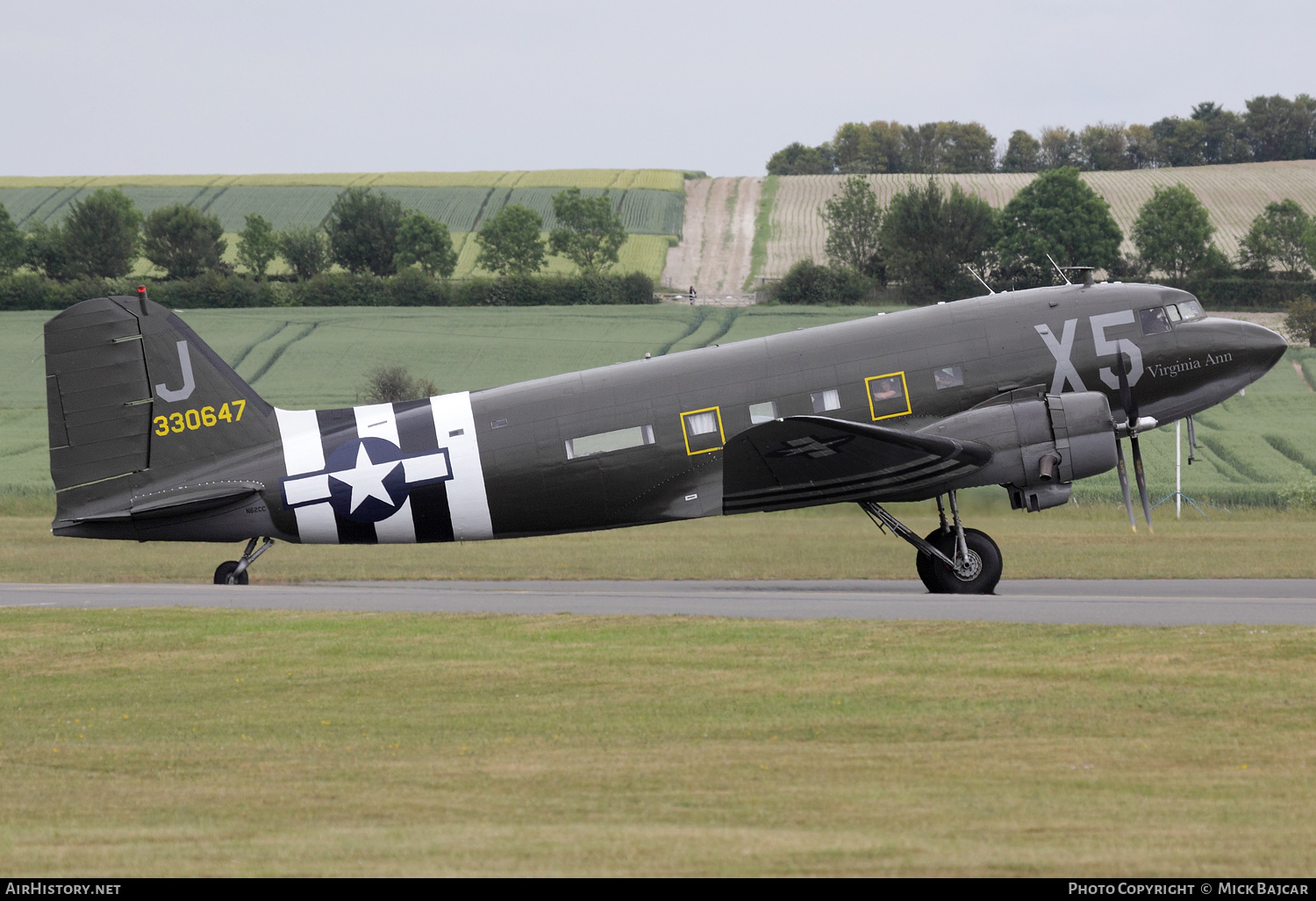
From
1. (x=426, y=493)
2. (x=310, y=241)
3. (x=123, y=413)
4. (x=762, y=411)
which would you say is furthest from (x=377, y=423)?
(x=310, y=241)

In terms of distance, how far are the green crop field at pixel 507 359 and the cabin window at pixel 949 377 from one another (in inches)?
791

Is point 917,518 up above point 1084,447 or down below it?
below

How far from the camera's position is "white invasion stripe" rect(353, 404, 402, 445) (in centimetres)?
2472

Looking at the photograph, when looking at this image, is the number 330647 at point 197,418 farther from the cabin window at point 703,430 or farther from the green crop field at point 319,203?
the green crop field at point 319,203

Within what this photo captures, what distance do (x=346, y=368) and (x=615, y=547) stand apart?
41.0m

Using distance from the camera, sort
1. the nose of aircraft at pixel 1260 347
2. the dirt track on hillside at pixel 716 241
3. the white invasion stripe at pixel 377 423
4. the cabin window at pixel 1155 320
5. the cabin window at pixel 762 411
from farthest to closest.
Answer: the dirt track on hillside at pixel 716 241 < the white invasion stripe at pixel 377 423 < the nose of aircraft at pixel 1260 347 < the cabin window at pixel 762 411 < the cabin window at pixel 1155 320

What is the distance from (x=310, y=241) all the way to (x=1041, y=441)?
354 feet

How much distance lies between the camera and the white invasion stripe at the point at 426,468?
80.1 feet

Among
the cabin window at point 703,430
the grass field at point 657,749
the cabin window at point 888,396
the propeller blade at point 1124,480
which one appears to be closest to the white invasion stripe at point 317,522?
the grass field at point 657,749

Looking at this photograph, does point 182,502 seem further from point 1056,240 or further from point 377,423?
point 1056,240

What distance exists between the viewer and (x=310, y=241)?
398 ft
